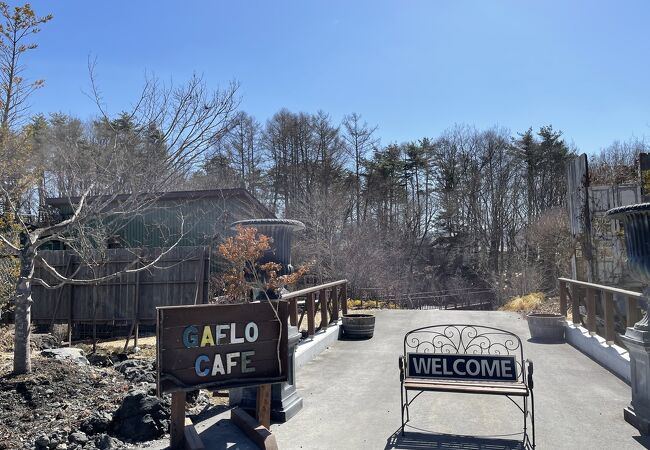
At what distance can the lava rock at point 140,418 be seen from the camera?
4.47m

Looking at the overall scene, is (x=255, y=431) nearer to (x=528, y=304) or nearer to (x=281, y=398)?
(x=281, y=398)

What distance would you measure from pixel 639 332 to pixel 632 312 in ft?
7.44

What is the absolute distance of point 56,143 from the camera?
32.4 ft

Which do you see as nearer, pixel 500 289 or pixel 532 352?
pixel 532 352

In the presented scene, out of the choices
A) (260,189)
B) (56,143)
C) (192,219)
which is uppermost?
(260,189)

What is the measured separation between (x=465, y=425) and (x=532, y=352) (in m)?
4.05

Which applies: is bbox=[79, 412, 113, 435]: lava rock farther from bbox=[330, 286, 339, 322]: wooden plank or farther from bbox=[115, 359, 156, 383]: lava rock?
bbox=[330, 286, 339, 322]: wooden plank

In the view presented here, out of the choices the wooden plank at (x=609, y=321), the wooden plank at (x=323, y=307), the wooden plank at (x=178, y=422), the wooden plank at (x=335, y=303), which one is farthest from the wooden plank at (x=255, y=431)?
the wooden plank at (x=335, y=303)

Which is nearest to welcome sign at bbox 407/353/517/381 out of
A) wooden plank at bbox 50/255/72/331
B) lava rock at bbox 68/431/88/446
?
lava rock at bbox 68/431/88/446

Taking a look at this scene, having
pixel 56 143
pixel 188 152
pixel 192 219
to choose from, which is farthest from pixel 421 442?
pixel 192 219

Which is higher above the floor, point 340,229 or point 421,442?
point 340,229

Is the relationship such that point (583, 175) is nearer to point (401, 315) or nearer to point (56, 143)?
point (401, 315)

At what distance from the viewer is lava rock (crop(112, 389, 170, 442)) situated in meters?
4.47

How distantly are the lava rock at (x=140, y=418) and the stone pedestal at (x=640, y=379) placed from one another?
14.5ft
